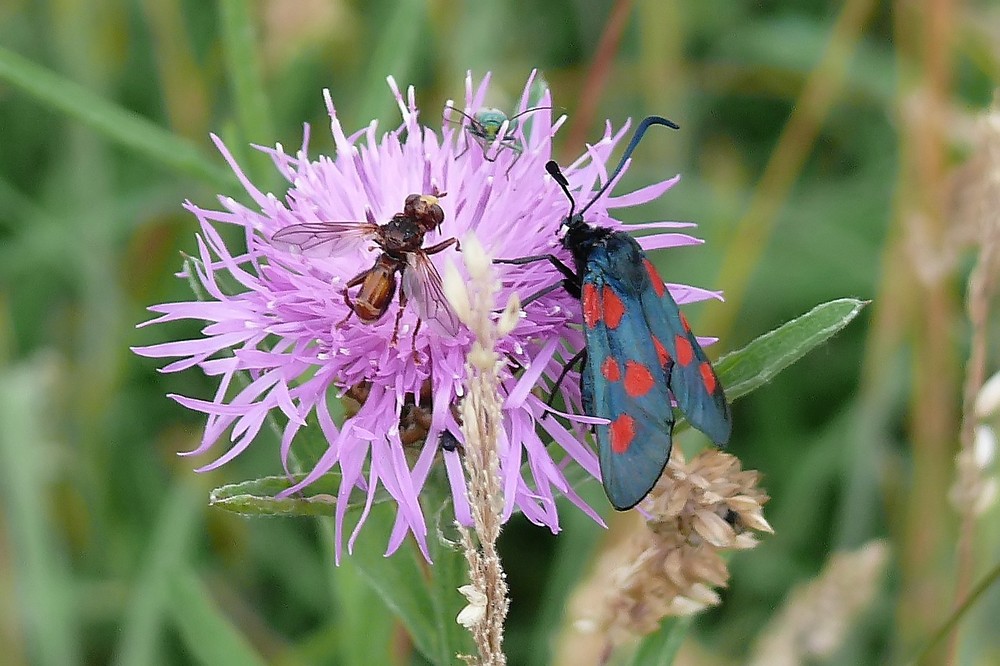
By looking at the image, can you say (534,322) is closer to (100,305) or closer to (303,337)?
(303,337)

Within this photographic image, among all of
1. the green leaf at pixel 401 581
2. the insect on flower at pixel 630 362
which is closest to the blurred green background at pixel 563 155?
the green leaf at pixel 401 581

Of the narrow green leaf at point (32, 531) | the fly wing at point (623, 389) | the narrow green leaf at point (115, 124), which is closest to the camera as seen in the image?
the fly wing at point (623, 389)

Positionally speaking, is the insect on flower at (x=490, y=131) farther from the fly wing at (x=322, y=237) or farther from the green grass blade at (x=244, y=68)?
the green grass blade at (x=244, y=68)

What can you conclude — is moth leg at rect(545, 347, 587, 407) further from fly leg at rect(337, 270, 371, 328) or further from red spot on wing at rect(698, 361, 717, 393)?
fly leg at rect(337, 270, 371, 328)

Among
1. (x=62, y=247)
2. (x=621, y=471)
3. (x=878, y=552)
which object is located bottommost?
(x=878, y=552)

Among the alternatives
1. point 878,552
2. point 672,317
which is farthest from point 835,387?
point 672,317

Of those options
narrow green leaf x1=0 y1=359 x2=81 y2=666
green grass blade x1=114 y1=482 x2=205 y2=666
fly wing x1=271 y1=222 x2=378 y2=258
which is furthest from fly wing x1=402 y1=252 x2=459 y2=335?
narrow green leaf x1=0 y1=359 x2=81 y2=666

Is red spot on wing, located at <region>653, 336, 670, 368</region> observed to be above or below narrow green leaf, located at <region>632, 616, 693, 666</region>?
above
